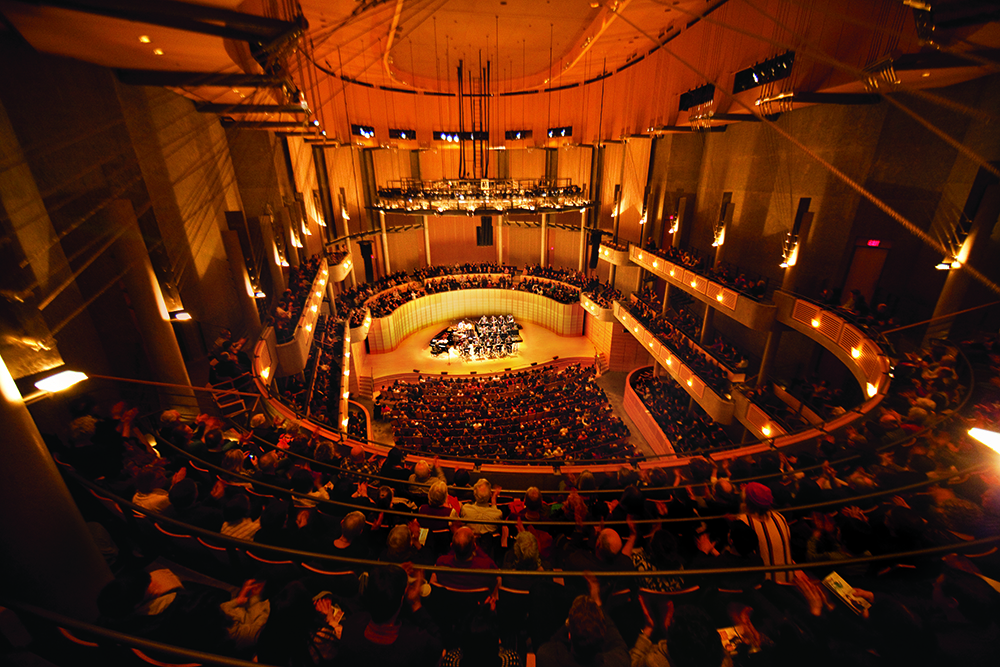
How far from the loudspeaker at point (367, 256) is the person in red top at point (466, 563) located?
762 inches

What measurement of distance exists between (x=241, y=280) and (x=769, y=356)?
15.2m

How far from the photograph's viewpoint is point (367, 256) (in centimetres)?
2117

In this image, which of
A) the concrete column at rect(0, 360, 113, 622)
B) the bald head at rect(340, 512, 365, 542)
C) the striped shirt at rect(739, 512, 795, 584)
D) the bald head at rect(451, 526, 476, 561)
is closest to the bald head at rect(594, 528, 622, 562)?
the bald head at rect(451, 526, 476, 561)

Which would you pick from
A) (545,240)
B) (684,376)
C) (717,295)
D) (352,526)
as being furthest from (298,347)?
(545,240)

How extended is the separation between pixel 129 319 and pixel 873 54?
49.7ft

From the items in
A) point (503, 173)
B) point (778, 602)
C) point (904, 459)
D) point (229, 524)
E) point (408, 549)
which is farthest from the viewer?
point (503, 173)

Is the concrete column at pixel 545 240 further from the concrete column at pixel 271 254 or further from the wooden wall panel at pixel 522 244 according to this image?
the concrete column at pixel 271 254

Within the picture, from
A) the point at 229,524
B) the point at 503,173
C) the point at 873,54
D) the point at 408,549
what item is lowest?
the point at 229,524

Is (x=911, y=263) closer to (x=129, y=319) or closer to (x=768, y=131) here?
(x=768, y=131)

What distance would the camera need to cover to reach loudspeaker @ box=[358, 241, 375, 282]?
20703 mm

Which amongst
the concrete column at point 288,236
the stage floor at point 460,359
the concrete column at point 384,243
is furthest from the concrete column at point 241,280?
the concrete column at point 384,243

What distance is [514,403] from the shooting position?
16250 mm

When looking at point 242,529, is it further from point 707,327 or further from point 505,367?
point 505,367

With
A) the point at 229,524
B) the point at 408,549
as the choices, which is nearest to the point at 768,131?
the point at 408,549
